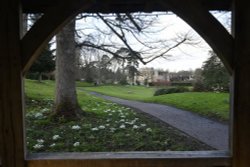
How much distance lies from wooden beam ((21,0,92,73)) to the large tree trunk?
347 centimetres

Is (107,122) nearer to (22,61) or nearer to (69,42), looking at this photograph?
(69,42)

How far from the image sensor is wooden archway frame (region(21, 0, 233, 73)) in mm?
1490

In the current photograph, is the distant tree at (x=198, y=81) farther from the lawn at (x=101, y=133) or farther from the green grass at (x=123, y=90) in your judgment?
the lawn at (x=101, y=133)

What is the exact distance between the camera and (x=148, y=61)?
527 centimetres

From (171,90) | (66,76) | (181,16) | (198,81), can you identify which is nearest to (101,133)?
(66,76)

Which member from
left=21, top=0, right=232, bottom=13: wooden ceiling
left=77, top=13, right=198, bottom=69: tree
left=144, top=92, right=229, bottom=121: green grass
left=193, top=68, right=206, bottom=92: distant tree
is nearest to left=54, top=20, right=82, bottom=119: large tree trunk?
left=77, top=13, right=198, bottom=69: tree

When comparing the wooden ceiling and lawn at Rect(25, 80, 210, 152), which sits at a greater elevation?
the wooden ceiling

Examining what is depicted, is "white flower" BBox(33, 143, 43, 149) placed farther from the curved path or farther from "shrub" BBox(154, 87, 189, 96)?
"shrub" BBox(154, 87, 189, 96)

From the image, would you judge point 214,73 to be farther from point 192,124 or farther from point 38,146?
point 38,146

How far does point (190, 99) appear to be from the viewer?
22.9ft

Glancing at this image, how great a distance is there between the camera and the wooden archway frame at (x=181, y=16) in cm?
149
